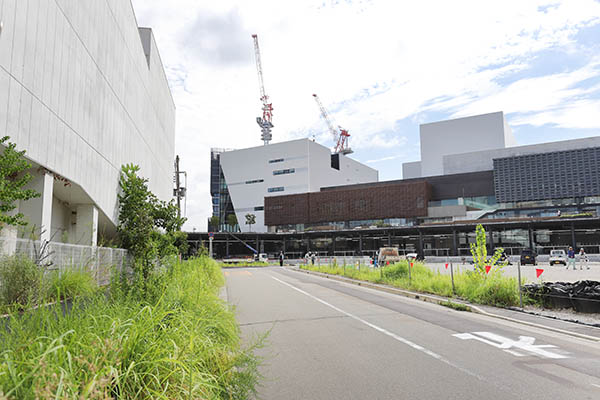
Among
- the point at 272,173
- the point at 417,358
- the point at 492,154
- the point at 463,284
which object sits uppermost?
the point at 492,154

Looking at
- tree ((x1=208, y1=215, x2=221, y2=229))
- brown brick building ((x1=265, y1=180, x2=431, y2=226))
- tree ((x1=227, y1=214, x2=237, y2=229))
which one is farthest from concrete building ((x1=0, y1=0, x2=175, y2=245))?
tree ((x1=208, y1=215, x2=221, y2=229))

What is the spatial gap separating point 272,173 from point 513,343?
106701 mm

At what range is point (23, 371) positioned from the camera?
10.1 ft

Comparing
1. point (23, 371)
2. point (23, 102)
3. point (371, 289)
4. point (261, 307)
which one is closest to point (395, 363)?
point (23, 371)

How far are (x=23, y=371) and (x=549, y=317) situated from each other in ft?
37.3

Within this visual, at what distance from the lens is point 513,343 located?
7867mm

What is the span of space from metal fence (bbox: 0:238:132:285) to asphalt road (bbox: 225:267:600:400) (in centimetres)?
333

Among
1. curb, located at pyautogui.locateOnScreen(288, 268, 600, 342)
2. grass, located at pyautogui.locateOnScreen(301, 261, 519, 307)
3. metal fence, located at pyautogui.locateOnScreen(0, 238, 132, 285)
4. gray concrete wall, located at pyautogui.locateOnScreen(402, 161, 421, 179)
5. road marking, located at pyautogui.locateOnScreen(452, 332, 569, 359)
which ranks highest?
gray concrete wall, located at pyautogui.locateOnScreen(402, 161, 421, 179)

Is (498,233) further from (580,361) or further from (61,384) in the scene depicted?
(61,384)

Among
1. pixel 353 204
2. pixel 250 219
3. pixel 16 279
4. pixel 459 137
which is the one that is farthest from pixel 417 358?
pixel 459 137

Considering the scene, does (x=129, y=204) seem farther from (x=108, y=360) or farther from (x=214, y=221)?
(x=214, y=221)

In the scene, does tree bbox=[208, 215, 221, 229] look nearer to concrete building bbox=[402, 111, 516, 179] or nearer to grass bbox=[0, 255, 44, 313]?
concrete building bbox=[402, 111, 516, 179]

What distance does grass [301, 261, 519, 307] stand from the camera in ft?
42.6

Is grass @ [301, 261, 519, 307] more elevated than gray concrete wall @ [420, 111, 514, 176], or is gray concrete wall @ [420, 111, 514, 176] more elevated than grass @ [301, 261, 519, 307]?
gray concrete wall @ [420, 111, 514, 176]
